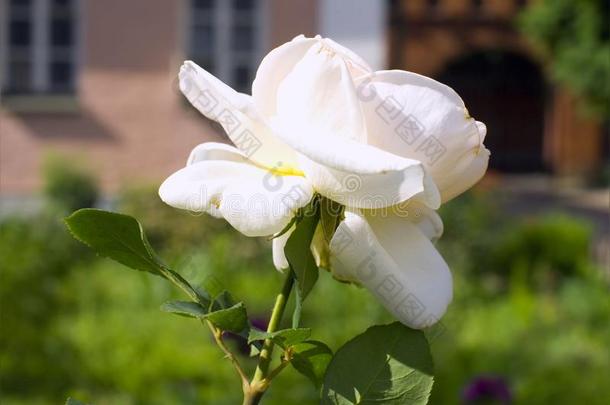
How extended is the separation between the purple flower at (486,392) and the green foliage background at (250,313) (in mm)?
52

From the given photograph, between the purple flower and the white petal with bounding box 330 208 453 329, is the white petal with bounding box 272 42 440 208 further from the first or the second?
the purple flower

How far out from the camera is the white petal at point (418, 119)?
1.32 ft

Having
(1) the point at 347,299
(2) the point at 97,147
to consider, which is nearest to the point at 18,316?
(1) the point at 347,299

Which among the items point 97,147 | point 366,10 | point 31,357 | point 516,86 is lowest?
point 516,86

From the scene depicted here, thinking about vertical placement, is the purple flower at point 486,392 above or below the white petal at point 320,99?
below

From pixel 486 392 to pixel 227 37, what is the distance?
18.1 feet

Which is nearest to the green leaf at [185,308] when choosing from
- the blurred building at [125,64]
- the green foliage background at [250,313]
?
the green foliage background at [250,313]

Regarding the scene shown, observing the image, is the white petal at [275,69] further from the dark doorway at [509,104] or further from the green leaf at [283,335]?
the dark doorway at [509,104]

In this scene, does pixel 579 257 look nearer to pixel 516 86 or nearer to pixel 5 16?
pixel 5 16

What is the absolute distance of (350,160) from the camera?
0.38 metres

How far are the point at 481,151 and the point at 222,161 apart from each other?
0.11 m

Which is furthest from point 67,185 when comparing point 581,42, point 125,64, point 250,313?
point 581,42

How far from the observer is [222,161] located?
45 cm

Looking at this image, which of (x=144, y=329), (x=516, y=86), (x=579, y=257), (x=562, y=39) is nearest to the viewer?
(x=144, y=329)
